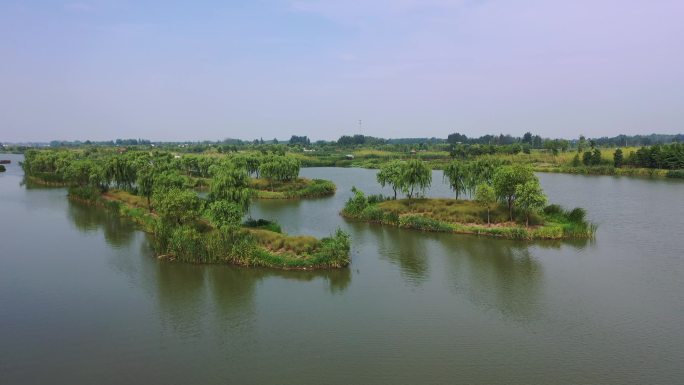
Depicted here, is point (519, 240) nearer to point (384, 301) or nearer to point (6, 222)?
point (384, 301)

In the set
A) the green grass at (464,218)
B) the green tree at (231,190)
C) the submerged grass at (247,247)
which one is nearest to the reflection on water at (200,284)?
the submerged grass at (247,247)

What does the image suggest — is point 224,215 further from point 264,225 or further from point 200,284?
point 264,225

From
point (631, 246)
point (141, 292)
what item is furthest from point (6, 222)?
A: point (631, 246)

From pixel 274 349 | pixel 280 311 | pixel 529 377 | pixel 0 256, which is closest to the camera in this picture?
pixel 529 377

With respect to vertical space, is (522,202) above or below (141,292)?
above

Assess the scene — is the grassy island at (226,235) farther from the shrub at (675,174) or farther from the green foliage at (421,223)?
the shrub at (675,174)

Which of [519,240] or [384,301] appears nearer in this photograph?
[384,301]
